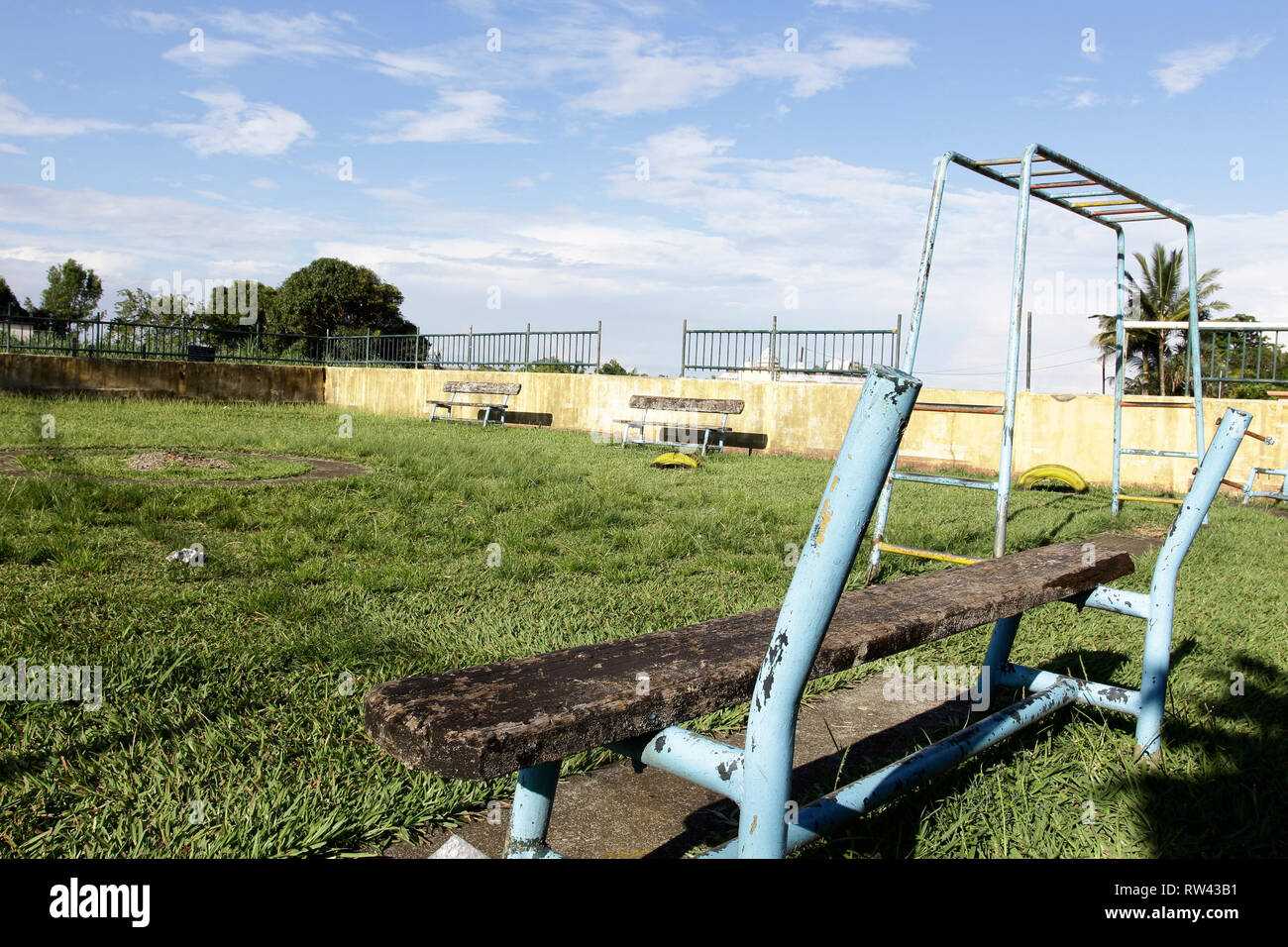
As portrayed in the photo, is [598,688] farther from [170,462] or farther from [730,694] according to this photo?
[170,462]

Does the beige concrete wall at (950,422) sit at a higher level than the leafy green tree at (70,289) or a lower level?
lower

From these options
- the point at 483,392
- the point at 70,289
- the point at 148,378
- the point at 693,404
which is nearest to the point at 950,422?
the point at 693,404

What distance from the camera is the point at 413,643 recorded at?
116 inches

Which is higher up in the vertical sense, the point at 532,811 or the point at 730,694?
the point at 730,694

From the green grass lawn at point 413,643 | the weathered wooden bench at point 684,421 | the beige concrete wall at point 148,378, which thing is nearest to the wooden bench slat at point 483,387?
the weathered wooden bench at point 684,421

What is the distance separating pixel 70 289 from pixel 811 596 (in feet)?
205

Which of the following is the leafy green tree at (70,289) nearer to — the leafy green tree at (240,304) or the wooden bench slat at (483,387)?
the leafy green tree at (240,304)

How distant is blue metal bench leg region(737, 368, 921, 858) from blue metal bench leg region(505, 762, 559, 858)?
0.31m

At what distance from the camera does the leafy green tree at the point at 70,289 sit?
51125 millimetres

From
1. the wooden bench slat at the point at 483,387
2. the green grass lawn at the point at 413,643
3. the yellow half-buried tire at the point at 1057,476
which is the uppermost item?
the wooden bench slat at the point at 483,387

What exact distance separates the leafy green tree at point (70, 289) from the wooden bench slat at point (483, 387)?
4648 centimetres

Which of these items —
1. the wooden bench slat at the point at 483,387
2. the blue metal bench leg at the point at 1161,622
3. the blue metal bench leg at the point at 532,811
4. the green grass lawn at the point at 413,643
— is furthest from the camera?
the wooden bench slat at the point at 483,387
